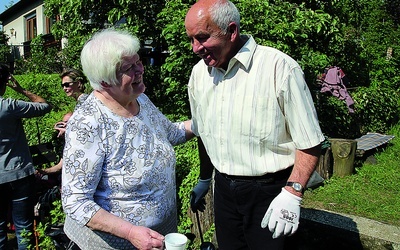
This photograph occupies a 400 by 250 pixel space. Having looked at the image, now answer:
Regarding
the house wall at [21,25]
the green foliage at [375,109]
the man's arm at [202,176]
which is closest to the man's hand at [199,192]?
the man's arm at [202,176]

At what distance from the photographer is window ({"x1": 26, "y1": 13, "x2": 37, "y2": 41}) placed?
78.7 feet

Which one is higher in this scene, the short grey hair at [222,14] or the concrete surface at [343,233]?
the short grey hair at [222,14]

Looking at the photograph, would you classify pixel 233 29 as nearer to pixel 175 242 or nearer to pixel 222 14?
pixel 222 14

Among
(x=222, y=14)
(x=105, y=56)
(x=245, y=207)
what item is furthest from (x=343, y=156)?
(x=105, y=56)

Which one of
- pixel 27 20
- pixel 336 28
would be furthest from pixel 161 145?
pixel 27 20

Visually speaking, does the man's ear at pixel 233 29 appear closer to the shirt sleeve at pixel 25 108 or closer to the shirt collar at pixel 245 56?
the shirt collar at pixel 245 56

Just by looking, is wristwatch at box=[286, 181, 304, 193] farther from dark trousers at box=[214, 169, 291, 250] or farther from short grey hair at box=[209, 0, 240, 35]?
short grey hair at box=[209, 0, 240, 35]

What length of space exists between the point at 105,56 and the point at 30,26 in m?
25.9

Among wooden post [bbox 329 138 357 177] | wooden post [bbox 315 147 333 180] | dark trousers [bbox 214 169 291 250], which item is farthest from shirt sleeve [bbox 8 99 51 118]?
wooden post [bbox 329 138 357 177]

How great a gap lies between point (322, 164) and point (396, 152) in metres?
1.91

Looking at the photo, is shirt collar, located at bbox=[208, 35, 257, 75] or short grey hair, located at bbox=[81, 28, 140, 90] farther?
shirt collar, located at bbox=[208, 35, 257, 75]

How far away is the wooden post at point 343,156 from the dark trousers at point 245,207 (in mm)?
3622

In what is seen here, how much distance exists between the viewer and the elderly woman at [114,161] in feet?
5.97

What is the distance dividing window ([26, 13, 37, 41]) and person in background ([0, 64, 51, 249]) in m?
22.2
